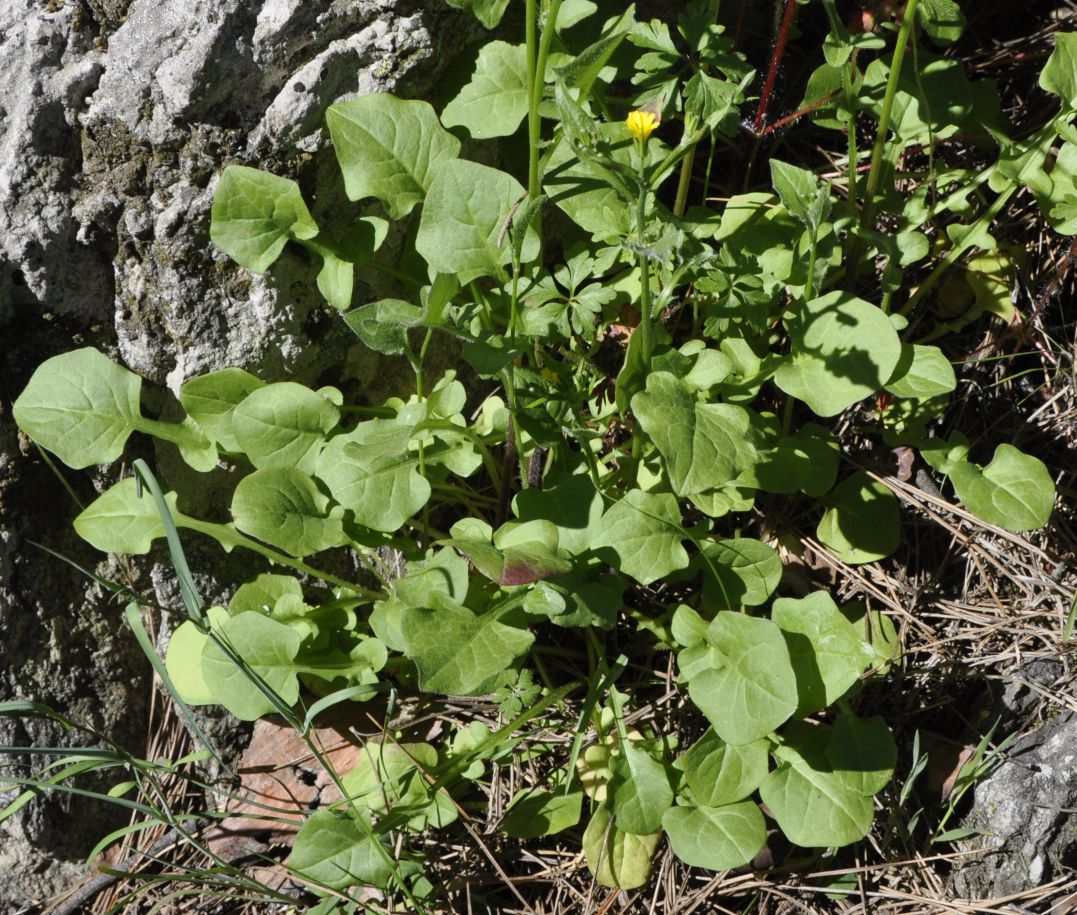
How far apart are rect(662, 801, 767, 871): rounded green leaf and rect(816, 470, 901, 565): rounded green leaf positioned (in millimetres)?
616

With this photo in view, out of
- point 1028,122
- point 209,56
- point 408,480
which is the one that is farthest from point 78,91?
point 1028,122

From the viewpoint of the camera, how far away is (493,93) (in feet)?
6.30

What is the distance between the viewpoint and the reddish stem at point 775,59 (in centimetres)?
200

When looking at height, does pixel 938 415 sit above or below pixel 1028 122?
below

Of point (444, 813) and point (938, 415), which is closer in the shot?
point (444, 813)

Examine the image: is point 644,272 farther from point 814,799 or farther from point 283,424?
point 814,799

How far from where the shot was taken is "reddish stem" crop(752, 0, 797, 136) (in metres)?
2.00

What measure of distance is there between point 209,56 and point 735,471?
1.27 m

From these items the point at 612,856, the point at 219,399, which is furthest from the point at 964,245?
the point at 219,399

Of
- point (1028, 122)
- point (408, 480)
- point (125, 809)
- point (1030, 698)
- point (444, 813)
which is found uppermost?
point (1028, 122)

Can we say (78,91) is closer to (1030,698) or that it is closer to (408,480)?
(408,480)

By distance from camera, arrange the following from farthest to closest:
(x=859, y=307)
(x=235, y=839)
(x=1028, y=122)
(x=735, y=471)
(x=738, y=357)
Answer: (x=1028, y=122), (x=235, y=839), (x=738, y=357), (x=859, y=307), (x=735, y=471)

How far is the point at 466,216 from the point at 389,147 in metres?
0.22

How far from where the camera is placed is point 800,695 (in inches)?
70.6
